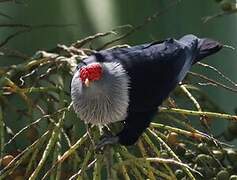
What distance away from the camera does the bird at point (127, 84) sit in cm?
106

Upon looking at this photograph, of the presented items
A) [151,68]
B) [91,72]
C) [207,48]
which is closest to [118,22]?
[207,48]

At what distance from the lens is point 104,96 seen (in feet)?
3.54

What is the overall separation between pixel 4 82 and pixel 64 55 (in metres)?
0.19

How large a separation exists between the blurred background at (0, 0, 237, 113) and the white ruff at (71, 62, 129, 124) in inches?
15.9

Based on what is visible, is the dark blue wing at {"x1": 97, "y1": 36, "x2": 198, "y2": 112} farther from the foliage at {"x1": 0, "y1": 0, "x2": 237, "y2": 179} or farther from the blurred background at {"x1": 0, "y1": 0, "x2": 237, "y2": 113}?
the blurred background at {"x1": 0, "y1": 0, "x2": 237, "y2": 113}

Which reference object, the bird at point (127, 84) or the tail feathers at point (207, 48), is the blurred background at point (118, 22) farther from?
the bird at point (127, 84)

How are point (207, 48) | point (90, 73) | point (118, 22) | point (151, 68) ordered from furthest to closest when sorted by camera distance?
point (118, 22), point (207, 48), point (151, 68), point (90, 73)

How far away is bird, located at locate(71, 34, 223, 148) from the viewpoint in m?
1.06

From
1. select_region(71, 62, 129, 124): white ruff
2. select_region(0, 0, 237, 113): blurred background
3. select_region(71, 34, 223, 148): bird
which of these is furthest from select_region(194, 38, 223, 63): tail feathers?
select_region(71, 62, 129, 124): white ruff

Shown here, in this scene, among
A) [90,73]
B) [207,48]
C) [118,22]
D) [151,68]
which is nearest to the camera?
[90,73]

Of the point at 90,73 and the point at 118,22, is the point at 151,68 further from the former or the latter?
the point at 118,22

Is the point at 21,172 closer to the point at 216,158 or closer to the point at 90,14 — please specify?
the point at 216,158

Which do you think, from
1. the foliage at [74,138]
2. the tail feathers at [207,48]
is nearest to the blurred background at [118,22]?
the tail feathers at [207,48]

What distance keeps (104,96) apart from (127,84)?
54mm
